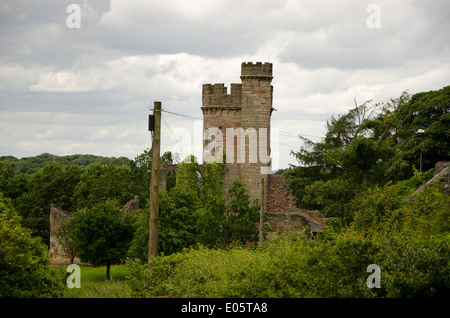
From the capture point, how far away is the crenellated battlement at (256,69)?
123 feet

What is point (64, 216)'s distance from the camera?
43594 millimetres

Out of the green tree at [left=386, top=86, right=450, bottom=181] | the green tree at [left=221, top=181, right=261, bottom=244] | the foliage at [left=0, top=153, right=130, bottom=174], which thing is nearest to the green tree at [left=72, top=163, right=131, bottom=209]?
the green tree at [left=386, top=86, right=450, bottom=181]

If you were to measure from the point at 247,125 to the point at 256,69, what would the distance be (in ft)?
12.6

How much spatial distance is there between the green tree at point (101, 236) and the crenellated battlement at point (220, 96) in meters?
10.1

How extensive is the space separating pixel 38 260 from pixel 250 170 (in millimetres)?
19131

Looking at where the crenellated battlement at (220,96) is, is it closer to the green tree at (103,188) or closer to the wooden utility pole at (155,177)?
the green tree at (103,188)

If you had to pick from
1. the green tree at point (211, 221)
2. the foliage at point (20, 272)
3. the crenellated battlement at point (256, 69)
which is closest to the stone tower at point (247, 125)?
the crenellated battlement at point (256, 69)

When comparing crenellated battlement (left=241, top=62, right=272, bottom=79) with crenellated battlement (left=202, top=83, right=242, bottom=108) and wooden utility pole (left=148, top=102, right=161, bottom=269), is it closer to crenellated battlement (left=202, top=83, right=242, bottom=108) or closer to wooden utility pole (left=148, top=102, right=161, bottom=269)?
crenellated battlement (left=202, top=83, right=242, bottom=108)

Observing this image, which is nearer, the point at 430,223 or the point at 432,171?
the point at 430,223

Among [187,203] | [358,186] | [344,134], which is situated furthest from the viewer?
[344,134]

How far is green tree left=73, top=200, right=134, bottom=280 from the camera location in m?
34.4
